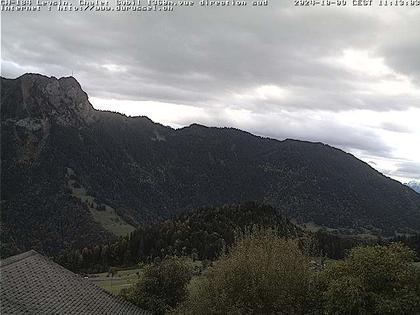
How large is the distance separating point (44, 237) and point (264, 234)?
18108 centimetres

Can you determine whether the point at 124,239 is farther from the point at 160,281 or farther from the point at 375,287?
the point at 375,287

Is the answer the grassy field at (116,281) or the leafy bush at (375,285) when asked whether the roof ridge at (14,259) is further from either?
the grassy field at (116,281)

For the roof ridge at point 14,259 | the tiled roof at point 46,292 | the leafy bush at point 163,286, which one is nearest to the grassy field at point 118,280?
the leafy bush at point 163,286

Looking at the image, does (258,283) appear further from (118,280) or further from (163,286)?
(118,280)

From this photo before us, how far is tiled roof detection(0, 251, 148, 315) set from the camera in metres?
22.9

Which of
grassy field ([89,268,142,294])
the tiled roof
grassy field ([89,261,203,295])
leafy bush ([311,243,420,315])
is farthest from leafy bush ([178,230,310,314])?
grassy field ([89,268,142,294])

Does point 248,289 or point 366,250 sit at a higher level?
point 366,250

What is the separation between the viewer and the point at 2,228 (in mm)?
182875

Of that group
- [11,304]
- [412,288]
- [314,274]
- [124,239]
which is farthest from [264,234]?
[124,239]

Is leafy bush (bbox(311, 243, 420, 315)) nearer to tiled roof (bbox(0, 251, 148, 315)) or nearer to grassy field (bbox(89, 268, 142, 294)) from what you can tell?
tiled roof (bbox(0, 251, 148, 315))

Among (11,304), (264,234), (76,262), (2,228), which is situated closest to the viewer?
(11,304)

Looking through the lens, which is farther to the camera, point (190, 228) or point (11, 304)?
point (190, 228)

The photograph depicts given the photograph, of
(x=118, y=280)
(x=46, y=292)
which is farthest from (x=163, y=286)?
(x=118, y=280)

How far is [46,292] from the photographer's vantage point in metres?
25.3
